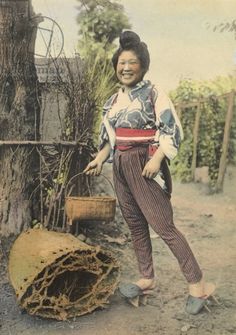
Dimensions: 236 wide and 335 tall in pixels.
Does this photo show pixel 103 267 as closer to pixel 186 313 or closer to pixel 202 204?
pixel 186 313

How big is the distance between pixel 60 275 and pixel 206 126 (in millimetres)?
1273

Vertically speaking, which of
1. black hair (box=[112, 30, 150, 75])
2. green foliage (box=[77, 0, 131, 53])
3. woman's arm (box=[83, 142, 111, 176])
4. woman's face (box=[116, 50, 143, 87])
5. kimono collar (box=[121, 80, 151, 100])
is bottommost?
woman's arm (box=[83, 142, 111, 176])

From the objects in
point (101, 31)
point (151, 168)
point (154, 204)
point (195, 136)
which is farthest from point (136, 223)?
point (195, 136)

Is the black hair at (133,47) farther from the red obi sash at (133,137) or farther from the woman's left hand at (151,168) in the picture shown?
the woman's left hand at (151,168)

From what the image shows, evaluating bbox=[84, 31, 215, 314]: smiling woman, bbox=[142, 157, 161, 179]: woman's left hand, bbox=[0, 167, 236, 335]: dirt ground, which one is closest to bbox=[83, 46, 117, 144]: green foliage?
bbox=[84, 31, 215, 314]: smiling woman

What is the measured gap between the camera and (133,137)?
78.7 inches

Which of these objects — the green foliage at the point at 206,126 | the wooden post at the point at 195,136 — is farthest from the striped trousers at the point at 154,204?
the wooden post at the point at 195,136

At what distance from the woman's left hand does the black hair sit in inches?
14.2

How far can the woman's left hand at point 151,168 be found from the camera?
1.94 metres

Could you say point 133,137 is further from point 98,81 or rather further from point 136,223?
point 98,81

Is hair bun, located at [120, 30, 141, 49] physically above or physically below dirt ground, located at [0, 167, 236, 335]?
above

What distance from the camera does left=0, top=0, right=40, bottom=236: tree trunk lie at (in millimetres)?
2291

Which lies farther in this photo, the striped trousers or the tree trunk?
the tree trunk

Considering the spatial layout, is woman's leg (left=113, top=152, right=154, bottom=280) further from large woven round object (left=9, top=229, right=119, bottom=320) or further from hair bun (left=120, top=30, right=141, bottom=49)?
A: hair bun (left=120, top=30, right=141, bottom=49)
